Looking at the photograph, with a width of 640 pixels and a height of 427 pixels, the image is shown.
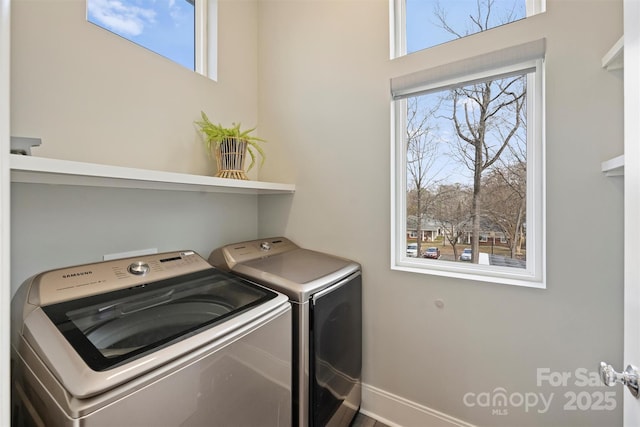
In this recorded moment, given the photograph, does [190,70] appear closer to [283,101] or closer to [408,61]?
[283,101]

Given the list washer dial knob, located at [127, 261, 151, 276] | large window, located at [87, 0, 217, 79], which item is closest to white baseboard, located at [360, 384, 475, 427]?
washer dial knob, located at [127, 261, 151, 276]

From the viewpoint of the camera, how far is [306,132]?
188 centimetres

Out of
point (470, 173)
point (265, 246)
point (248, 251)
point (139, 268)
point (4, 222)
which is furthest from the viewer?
point (265, 246)

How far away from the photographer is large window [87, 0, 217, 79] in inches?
53.6

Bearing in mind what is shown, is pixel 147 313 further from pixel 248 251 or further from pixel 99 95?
pixel 99 95

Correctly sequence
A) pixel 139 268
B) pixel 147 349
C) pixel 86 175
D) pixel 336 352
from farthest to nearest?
pixel 336 352 < pixel 139 268 < pixel 86 175 < pixel 147 349

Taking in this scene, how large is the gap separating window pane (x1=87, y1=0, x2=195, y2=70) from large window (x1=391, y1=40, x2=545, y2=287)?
4.40 ft

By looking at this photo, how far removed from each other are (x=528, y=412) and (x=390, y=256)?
3.09 ft

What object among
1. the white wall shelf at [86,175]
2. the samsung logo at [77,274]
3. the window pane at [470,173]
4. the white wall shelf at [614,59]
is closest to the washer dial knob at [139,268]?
the samsung logo at [77,274]

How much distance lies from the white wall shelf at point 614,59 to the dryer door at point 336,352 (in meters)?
1.43

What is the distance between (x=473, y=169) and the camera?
149 centimetres

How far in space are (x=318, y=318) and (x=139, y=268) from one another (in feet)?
2.71

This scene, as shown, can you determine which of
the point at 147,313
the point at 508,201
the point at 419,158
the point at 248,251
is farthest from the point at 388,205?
the point at 147,313

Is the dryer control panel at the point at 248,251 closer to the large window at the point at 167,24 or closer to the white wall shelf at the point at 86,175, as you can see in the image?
the white wall shelf at the point at 86,175
